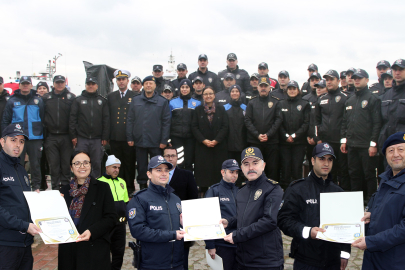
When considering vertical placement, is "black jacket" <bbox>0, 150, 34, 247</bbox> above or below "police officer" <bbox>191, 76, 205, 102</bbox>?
below

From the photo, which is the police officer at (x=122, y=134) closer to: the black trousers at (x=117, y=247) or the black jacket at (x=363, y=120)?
the black trousers at (x=117, y=247)

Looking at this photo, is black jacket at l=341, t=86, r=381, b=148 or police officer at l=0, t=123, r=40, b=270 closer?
police officer at l=0, t=123, r=40, b=270

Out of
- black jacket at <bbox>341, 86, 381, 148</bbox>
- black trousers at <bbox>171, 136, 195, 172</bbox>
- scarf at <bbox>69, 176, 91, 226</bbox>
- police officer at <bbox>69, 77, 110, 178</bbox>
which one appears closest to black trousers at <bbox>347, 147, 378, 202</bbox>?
black jacket at <bbox>341, 86, 381, 148</bbox>

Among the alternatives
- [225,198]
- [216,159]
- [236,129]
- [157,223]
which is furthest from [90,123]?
[157,223]

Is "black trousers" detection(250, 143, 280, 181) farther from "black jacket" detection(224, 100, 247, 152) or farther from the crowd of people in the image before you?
"black jacket" detection(224, 100, 247, 152)

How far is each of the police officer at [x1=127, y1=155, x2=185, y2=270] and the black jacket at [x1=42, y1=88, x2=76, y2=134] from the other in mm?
5159

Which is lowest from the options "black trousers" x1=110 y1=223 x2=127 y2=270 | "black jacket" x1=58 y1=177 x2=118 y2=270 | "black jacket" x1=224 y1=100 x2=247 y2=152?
"black trousers" x1=110 y1=223 x2=127 y2=270

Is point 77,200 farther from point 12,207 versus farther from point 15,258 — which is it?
point 15,258

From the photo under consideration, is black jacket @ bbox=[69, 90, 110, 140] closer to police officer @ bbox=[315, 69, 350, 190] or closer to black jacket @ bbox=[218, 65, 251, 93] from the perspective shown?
black jacket @ bbox=[218, 65, 251, 93]

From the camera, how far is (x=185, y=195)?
557 cm

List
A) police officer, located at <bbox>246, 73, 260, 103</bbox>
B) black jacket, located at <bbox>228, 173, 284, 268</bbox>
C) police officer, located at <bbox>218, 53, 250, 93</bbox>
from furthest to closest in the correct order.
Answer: police officer, located at <bbox>218, 53, 250, 93</bbox>, police officer, located at <bbox>246, 73, 260, 103</bbox>, black jacket, located at <bbox>228, 173, 284, 268</bbox>

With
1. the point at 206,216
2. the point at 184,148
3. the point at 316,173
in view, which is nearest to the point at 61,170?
the point at 184,148

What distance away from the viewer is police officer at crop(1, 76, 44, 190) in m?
8.23

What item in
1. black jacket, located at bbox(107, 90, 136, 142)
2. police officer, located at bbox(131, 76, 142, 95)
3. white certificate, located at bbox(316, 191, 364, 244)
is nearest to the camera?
white certificate, located at bbox(316, 191, 364, 244)
